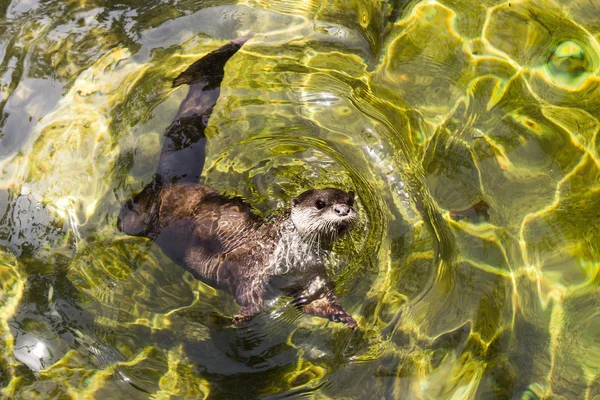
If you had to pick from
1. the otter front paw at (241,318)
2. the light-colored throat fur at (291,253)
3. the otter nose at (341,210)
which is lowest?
the otter front paw at (241,318)

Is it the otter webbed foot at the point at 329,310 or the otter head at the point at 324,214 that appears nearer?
the otter head at the point at 324,214

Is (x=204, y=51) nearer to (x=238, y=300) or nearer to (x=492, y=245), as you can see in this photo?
(x=238, y=300)

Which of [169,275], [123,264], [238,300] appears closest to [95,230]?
[123,264]

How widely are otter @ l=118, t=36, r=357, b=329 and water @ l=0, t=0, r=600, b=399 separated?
0.17 m

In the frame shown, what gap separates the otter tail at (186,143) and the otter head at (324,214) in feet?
2.75

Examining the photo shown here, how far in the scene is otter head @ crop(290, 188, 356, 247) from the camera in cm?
301

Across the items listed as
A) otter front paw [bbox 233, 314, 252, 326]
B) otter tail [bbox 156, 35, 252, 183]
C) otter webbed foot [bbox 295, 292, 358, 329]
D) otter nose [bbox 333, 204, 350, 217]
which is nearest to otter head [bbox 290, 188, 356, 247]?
otter nose [bbox 333, 204, 350, 217]

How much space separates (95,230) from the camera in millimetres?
3719

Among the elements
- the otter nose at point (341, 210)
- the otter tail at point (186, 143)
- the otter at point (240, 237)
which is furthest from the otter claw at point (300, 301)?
the otter tail at point (186, 143)

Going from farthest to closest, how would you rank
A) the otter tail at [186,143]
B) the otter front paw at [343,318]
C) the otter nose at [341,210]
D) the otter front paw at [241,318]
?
the otter tail at [186,143], the otter front paw at [241,318], the otter front paw at [343,318], the otter nose at [341,210]

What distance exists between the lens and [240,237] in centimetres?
338

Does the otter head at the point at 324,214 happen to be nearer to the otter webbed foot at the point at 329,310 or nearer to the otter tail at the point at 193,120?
the otter webbed foot at the point at 329,310

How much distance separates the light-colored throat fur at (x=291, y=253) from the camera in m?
3.39

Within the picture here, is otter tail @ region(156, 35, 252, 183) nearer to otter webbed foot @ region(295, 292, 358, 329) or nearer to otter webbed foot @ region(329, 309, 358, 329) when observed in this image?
otter webbed foot @ region(295, 292, 358, 329)
